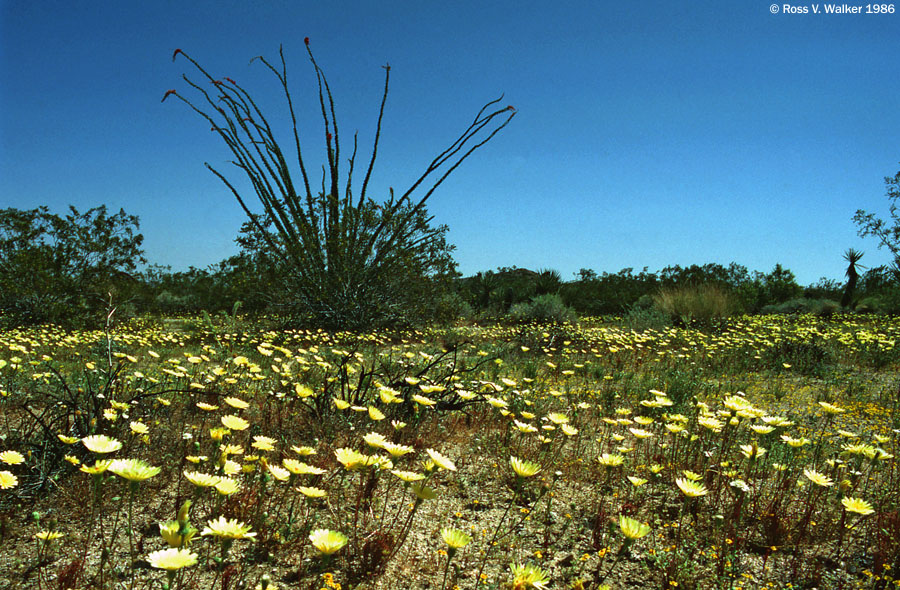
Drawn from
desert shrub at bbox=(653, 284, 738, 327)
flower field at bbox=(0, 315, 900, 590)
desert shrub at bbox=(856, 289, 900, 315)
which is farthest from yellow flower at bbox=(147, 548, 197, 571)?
desert shrub at bbox=(856, 289, 900, 315)

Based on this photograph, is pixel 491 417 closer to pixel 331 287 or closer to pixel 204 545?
pixel 204 545

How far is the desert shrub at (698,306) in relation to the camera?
12.0 meters

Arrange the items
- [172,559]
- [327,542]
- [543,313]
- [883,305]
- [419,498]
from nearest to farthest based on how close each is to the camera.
Answer: [172,559]
[327,542]
[419,498]
[543,313]
[883,305]

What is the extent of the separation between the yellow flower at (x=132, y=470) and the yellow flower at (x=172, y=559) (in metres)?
0.21

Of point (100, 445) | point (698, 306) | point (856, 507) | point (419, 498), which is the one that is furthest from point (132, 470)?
point (698, 306)

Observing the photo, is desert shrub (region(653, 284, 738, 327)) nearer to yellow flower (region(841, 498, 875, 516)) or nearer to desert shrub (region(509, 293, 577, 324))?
desert shrub (region(509, 293, 577, 324))

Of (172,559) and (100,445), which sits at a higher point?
(100,445)

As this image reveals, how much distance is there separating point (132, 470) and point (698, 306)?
13653 mm

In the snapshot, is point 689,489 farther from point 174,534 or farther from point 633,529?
point 174,534

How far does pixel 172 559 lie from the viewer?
103 cm

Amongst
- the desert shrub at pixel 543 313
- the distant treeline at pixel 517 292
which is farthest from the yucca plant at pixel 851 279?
the desert shrub at pixel 543 313

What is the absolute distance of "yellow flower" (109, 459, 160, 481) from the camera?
47.1 inches

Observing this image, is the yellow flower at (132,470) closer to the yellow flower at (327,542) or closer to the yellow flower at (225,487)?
the yellow flower at (225,487)

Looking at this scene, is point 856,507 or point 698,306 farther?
point 698,306
